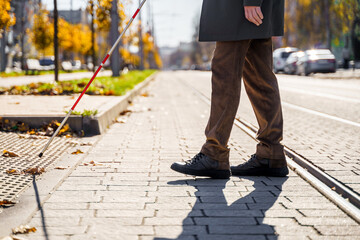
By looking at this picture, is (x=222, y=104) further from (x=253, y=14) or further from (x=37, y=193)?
(x=37, y=193)

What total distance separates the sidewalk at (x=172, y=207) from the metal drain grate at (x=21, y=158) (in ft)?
0.91

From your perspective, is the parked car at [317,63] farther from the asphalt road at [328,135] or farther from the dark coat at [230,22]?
the dark coat at [230,22]

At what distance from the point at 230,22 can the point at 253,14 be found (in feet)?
0.59

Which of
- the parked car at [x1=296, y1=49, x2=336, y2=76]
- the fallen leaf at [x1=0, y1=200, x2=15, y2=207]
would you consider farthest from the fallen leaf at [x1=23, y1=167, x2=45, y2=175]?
the parked car at [x1=296, y1=49, x2=336, y2=76]

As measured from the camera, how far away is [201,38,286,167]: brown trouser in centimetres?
399

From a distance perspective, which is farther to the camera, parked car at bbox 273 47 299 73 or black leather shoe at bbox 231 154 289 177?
parked car at bbox 273 47 299 73

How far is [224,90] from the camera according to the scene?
4004mm

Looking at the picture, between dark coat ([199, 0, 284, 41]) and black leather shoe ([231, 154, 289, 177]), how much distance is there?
3.22ft

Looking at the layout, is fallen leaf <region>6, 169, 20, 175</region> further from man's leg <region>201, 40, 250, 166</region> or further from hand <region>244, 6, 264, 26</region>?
hand <region>244, 6, 264, 26</region>

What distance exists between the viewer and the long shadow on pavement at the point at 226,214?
2.75 meters

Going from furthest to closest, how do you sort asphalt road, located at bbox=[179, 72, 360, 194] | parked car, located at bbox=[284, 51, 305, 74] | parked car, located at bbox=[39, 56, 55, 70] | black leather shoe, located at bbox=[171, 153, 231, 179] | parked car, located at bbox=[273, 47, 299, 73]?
parked car, located at bbox=[39, 56, 55, 70] → parked car, located at bbox=[273, 47, 299, 73] → parked car, located at bbox=[284, 51, 305, 74] → asphalt road, located at bbox=[179, 72, 360, 194] → black leather shoe, located at bbox=[171, 153, 231, 179]

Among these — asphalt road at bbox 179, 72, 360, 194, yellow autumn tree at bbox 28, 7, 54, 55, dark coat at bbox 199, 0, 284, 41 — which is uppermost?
yellow autumn tree at bbox 28, 7, 54, 55

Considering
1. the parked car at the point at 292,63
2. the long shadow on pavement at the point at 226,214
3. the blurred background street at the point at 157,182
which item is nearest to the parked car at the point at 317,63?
the parked car at the point at 292,63

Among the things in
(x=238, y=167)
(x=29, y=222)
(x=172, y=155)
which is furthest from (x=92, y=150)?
(x=29, y=222)
